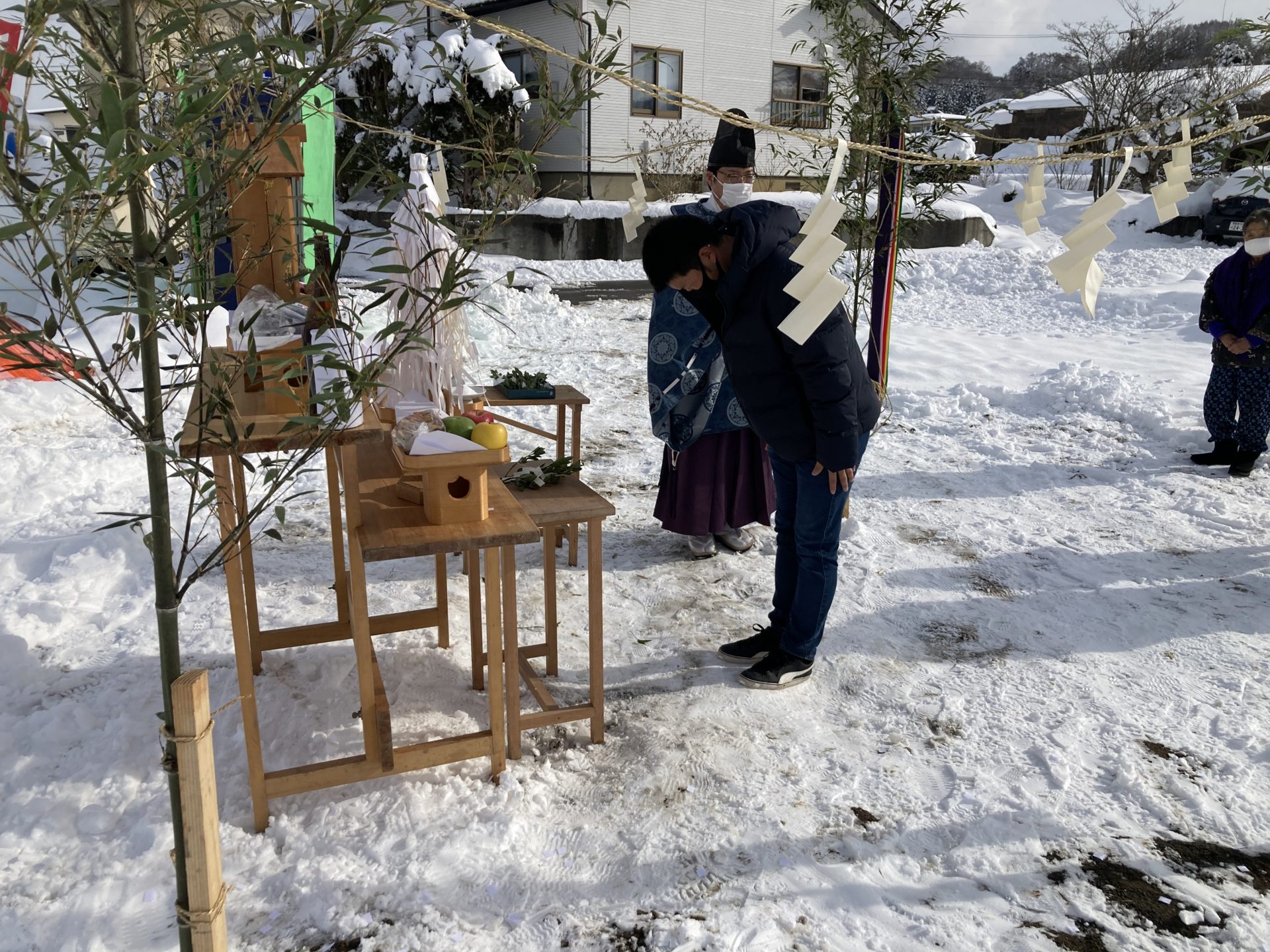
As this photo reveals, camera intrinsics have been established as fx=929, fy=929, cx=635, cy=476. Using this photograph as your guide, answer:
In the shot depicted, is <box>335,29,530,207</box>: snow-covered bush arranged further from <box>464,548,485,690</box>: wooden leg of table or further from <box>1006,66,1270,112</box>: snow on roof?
<box>1006,66,1270,112</box>: snow on roof

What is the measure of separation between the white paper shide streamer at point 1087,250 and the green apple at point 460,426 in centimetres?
167

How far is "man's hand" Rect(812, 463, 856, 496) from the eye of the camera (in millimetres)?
3123

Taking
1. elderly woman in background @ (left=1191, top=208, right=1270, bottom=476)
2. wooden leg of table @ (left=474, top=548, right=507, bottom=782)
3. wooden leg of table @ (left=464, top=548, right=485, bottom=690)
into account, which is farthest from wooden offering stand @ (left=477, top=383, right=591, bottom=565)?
elderly woman in background @ (left=1191, top=208, right=1270, bottom=476)

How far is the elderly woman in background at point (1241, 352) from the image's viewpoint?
5434 mm

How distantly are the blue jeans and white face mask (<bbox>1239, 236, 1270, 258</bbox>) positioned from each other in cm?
352

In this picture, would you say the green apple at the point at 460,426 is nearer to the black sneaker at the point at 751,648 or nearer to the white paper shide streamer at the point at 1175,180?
the black sneaker at the point at 751,648

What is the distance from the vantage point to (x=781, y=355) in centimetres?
303

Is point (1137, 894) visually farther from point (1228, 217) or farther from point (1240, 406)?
point (1228, 217)

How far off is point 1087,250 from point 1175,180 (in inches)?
31.5

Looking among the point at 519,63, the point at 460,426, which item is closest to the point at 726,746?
the point at 460,426

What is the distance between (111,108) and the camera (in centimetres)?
104

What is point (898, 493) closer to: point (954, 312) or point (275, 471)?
point (275, 471)

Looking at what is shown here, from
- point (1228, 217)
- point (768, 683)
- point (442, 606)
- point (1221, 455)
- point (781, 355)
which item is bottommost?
point (768, 683)

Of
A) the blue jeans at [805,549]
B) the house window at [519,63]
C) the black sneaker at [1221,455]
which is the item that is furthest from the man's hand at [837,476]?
the house window at [519,63]
